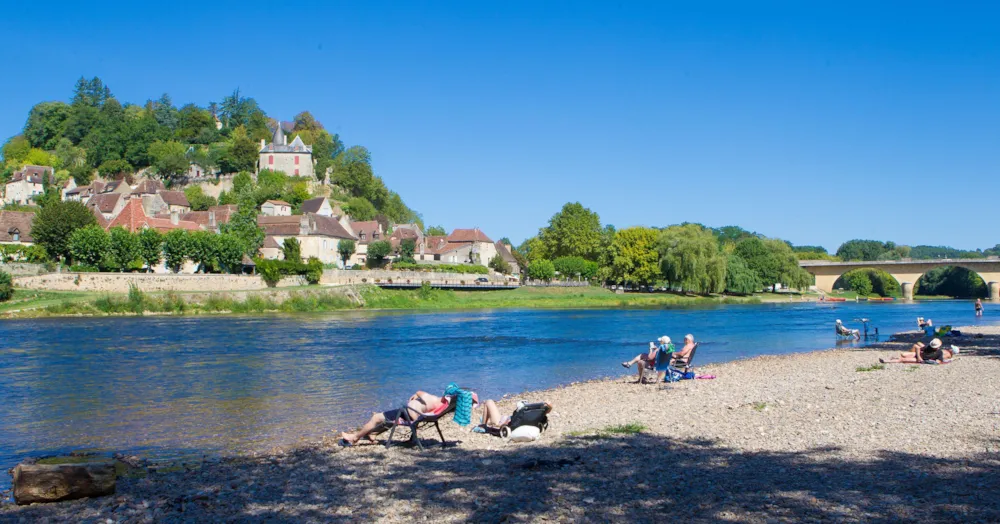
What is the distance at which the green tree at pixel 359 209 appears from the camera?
347 ft

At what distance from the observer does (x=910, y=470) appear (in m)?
8.30

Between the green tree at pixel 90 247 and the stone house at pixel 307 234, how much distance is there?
21.0 metres

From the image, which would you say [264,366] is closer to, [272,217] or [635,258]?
[635,258]

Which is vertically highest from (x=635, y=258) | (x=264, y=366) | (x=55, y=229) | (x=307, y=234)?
(x=307, y=234)

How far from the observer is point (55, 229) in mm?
61719

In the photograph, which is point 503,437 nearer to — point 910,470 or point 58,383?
point 910,470

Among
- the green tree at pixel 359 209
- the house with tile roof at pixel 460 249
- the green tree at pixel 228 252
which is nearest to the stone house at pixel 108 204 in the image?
the green tree at pixel 359 209

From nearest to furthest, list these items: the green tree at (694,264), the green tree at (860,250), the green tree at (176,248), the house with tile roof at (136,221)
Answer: the green tree at (176,248)
the green tree at (694,264)
the house with tile roof at (136,221)
the green tree at (860,250)

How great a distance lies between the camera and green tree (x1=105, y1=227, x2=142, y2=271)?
58.8 meters

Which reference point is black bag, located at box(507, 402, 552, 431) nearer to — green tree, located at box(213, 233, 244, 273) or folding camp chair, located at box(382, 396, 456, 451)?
folding camp chair, located at box(382, 396, 456, 451)

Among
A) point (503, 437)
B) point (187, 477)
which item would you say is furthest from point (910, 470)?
point (187, 477)

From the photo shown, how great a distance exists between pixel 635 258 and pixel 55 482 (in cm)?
7218

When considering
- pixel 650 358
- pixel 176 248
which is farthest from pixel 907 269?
pixel 650 358

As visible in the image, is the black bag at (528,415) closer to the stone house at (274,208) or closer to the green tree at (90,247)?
the green tree at (90,247)
